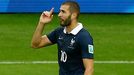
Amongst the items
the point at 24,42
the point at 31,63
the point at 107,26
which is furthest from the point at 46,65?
the point at 107,26

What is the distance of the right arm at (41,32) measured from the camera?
31.0 feet

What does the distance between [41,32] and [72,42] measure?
0.64m

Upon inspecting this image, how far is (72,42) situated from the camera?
9.40 metres

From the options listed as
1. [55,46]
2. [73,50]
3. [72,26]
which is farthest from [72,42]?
[55,46]

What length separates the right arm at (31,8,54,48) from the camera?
946cm

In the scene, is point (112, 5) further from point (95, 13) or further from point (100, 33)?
point (100, 33)

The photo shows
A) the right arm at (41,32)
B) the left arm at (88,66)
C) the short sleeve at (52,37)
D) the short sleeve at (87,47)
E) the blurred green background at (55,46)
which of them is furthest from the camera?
the blurred green background at (55,46)

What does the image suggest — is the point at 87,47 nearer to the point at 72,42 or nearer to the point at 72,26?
the point at 72,42

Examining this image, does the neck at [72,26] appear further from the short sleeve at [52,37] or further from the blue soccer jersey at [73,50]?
the short sleeve at [52,37]

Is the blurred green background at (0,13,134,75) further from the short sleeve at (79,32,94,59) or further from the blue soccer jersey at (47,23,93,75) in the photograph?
the short sleeve at (79,32,94,59)

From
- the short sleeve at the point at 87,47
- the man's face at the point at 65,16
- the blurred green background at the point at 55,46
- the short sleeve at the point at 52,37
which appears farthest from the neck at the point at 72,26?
the blurred green background at the point at 55,46

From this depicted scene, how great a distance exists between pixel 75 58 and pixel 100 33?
10.9 meters

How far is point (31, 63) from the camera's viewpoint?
16.2 meters

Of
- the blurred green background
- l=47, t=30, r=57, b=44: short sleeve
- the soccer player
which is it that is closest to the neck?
the soccer player
